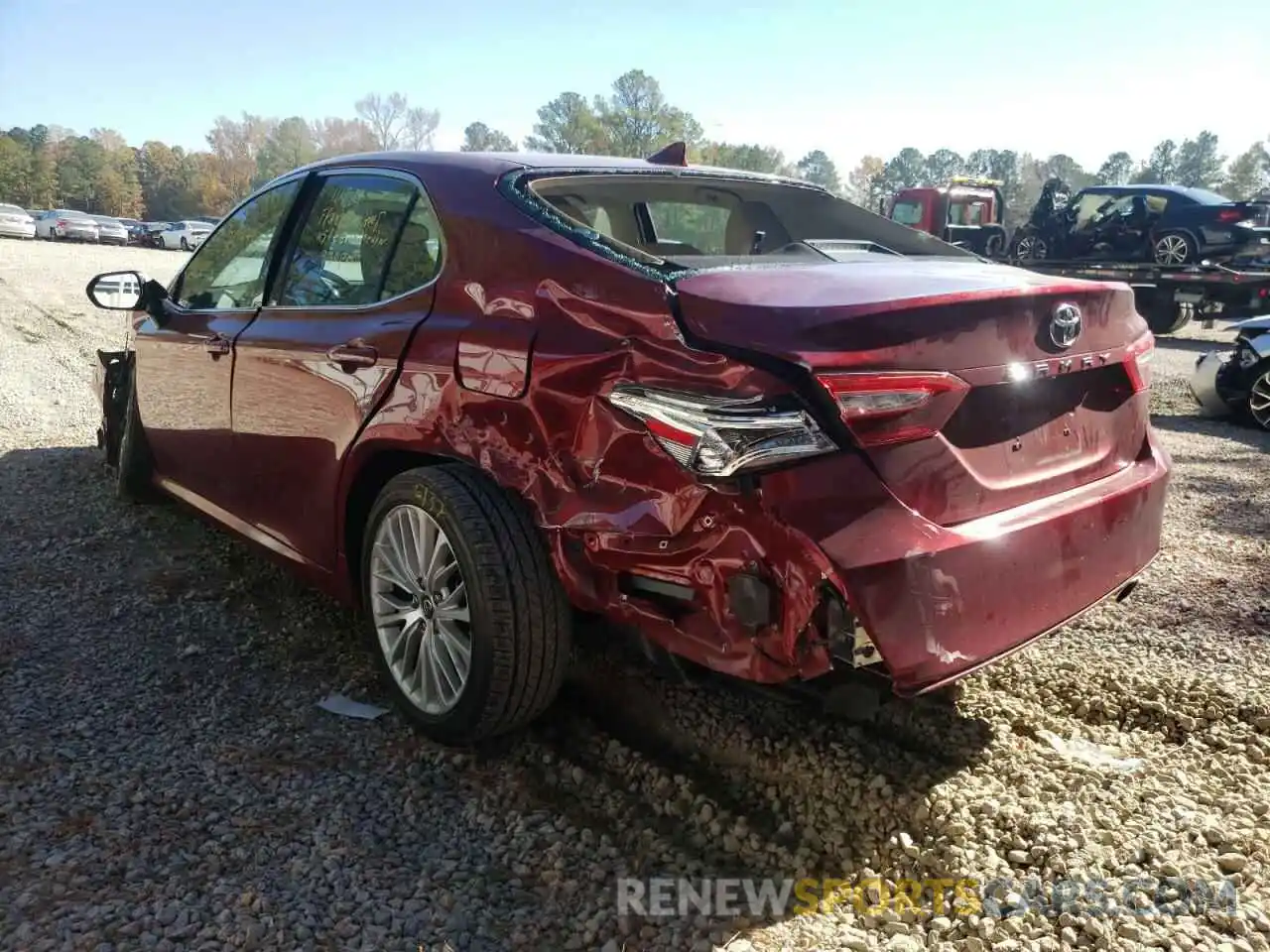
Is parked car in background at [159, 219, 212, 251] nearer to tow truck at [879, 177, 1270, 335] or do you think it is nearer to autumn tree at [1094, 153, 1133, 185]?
tow truck at [879, 177, 1270, 335]

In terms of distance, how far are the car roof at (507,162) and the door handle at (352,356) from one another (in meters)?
0.61

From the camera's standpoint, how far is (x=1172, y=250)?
15711mm

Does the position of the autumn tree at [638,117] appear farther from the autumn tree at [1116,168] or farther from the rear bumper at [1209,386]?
the rear bumper at [1209,386]

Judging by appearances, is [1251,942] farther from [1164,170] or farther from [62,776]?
[1164,170]

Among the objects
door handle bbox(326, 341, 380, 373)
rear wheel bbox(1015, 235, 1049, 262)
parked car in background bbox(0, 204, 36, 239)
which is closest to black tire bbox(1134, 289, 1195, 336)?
rear wheel bbox(1015, 235, 1049, 262)

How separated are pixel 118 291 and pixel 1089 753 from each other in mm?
4471

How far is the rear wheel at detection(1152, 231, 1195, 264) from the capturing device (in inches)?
610

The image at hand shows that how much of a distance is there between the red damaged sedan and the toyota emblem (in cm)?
1

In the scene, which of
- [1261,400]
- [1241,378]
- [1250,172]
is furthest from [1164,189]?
[1250,172]

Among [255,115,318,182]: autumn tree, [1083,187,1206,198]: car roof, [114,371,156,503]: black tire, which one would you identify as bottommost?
[114,371,156,503]: black tire

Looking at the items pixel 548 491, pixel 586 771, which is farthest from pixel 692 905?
pixel 548 491

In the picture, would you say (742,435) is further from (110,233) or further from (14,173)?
(14,173)

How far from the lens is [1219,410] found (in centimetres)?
804

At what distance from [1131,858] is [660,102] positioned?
88628 mm
